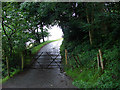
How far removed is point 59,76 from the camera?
7.53 metres

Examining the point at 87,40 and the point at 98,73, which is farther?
the point at 87,40

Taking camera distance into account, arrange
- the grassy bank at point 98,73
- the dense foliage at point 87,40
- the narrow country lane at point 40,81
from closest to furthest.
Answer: the grassy bank at point 98,73, the dense foliage at point 87,40, the narrow country lane at point 40,81

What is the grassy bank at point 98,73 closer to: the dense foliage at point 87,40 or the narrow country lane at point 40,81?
the dense foliage at point 87,40

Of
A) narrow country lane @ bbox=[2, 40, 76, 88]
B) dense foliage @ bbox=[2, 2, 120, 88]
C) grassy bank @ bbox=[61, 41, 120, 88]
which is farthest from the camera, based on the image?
narrow country lane @ bbox=[2, 40, 76, 88]

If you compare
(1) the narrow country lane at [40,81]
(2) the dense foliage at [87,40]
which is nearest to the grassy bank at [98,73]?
(2) the dense foliage at [87,40]

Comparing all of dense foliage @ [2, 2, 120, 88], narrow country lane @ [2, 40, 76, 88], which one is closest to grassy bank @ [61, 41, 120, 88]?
dense foliage @ [2, 2, 120, 88]

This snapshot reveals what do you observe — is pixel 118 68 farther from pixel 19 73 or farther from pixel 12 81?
pixel 19 73

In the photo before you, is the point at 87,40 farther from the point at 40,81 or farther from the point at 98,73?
the point at 40,81

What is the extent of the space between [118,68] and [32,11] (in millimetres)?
9345

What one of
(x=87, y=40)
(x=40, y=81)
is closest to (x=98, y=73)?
(x=40, y=81)

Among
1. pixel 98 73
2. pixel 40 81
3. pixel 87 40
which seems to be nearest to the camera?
pixel 98 73

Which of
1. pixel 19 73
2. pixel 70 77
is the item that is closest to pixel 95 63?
pixel 70 77

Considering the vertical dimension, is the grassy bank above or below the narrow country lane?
above

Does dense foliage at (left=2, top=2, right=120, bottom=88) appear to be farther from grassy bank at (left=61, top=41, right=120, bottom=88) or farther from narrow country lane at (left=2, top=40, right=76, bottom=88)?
narrow country lane at (left=2, top=40, right=76, bottom=88)
